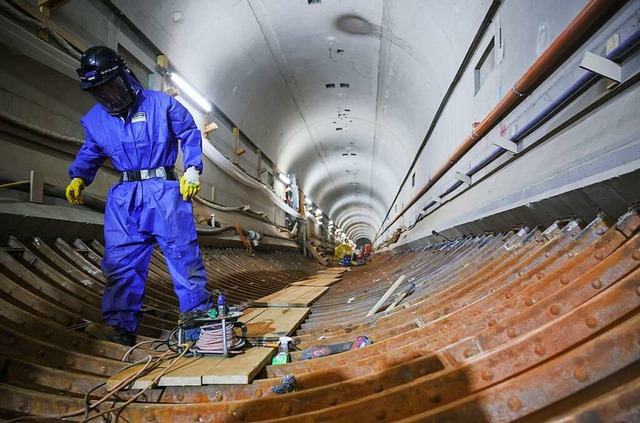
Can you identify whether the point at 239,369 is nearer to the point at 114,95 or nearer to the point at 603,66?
the point at 114,95

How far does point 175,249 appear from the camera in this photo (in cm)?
243

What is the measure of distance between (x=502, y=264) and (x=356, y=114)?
8.70 m

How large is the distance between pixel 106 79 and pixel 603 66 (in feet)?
9.44

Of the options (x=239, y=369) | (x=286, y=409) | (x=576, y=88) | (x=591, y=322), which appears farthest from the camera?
(x=576, y=88)

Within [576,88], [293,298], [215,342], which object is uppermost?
[576,88]

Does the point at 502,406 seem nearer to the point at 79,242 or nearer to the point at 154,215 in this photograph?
the point at 154,215

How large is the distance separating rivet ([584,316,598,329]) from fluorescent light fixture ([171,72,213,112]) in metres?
5.94

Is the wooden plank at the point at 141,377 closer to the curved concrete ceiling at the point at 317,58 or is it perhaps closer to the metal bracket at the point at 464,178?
the metal bracket at the point at 464,178

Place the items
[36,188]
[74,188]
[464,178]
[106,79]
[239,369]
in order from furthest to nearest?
1. [464,178]
2. [36,188]
3. [74,188]
4. [106,79]
5. [239,369]

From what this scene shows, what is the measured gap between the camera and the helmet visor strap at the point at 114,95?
7.88 feet

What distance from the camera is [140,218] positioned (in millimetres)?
2488

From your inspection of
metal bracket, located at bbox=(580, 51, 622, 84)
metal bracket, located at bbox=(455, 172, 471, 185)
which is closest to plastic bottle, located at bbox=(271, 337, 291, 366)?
metal bracket, located at bbox=(580, 51, 622, 84)

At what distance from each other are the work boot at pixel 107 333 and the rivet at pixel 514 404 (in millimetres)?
2292

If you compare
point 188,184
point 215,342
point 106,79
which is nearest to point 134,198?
point 188,184
